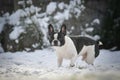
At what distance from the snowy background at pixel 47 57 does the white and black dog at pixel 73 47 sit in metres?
0.03

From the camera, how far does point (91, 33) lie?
1.99 m

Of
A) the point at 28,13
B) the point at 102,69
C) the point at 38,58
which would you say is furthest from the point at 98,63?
the point at 28,13

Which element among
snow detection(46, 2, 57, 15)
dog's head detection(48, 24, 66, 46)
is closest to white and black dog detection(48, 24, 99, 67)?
dog's head detection(48, 24, 66, 46)

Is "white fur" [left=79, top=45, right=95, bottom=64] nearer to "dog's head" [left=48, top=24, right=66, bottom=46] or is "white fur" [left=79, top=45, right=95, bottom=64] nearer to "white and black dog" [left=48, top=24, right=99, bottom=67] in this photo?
"white and black dog" [left=48, top=24, right=99, bottom=67]

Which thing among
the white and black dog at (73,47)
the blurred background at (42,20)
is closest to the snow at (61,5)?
the blurred background at (42,20)

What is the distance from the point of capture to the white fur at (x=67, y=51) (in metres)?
1.93

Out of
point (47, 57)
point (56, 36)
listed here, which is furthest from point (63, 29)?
point (47, 57)

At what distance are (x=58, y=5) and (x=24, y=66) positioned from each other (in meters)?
0.37

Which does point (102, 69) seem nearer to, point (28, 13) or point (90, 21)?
point (90, 21)

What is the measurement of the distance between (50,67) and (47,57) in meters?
0.05

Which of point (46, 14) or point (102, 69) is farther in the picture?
point (46, 14)

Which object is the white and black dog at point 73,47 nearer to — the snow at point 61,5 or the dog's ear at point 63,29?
the dog's ear at point 63,29

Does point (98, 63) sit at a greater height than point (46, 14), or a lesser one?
lesser

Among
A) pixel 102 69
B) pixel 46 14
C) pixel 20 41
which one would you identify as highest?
pixel 46 14
